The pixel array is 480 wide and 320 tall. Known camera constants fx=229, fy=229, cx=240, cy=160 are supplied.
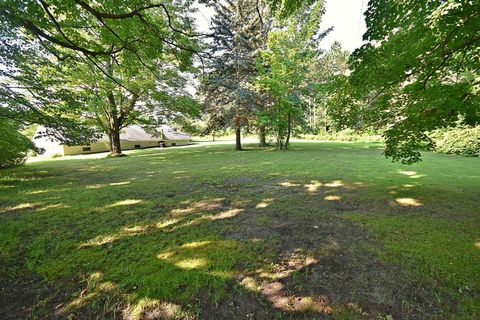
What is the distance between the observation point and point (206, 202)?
4.80 m

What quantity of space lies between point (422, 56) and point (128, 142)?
92.1ft

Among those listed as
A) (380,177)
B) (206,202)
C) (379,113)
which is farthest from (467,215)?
(206,202)

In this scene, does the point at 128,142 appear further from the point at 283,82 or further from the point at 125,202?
the point at 125,202

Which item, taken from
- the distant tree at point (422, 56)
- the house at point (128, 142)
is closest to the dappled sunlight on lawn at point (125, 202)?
the distant tree at point (422, 56)

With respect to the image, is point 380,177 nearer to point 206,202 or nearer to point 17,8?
point 206,202

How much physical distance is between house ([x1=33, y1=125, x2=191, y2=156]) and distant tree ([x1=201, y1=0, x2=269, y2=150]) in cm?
411

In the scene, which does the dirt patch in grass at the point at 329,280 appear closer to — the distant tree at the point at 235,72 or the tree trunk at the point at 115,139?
the distant tree at the point at 235,72

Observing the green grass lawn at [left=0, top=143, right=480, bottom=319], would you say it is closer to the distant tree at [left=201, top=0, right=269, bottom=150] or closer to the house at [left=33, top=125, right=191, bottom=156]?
the distant tree at [left=201, top=0, right=269, bottom=150]

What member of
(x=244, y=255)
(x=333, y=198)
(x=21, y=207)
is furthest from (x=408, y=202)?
(x=21, y=207)

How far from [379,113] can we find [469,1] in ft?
7.11

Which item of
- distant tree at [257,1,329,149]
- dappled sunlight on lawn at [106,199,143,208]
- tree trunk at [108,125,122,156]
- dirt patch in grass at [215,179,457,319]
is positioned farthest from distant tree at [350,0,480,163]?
tree trunk at [108,125,122,156]

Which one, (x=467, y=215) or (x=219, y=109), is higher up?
(x=219, y=109)

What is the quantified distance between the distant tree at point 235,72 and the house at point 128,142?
4.11 meters

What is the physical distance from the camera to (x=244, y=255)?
2.76 meters
